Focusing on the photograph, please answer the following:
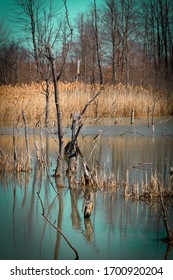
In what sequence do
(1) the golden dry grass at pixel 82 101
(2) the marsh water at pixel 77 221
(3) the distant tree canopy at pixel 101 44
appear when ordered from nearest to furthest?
(2) the marsh water at pixel 77 221, (3) the distant tree canopy at pixel 101 44, (1) the golden dry grass at pixel 82 101

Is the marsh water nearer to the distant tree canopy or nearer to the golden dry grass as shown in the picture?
the distant tree canopy

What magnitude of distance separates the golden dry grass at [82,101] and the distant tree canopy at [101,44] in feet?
0.68

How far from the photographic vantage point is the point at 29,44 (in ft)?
17.6

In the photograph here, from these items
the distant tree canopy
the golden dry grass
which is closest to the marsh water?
the distant tree canopy

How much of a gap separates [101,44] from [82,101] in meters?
0.93

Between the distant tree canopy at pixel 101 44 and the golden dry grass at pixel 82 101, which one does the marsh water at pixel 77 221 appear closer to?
the distant tree canopy at pixel 101 44

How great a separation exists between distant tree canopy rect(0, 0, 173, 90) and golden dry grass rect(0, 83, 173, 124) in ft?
0.68

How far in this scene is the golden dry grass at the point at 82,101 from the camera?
7.45m

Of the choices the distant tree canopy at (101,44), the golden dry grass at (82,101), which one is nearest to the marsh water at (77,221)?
the distant tree canopy at (101,44)

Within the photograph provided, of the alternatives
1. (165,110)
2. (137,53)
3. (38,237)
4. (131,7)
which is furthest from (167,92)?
(38,237)

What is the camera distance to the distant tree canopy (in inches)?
201

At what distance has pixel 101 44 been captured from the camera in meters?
7.78

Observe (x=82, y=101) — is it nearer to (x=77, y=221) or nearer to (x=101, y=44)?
(x=101, y=44)

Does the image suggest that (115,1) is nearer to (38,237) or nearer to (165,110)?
(165,110)
